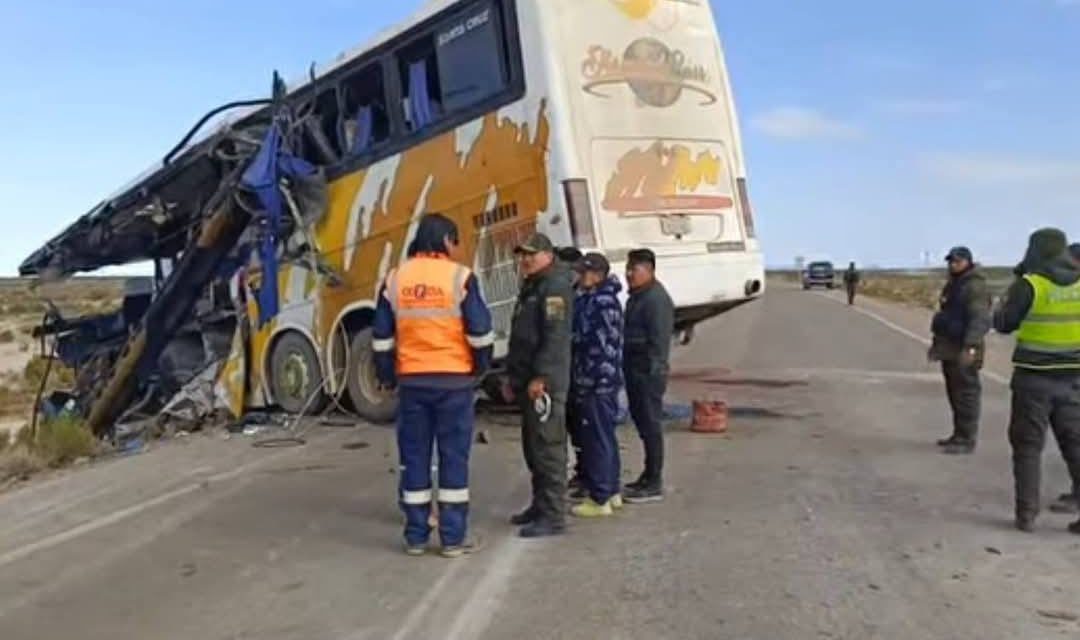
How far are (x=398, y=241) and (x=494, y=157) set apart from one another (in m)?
1.49

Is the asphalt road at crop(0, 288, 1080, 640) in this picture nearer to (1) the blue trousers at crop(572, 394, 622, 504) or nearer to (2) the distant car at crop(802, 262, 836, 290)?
(1) the blue trousers at crop(572, 394, 622, 504)

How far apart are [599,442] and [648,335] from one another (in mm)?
925

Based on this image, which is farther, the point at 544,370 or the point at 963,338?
the point at 963,338

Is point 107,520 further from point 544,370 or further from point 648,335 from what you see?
point 648,335

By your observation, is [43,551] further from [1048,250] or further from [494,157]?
[1048,250]

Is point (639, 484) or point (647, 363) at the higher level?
point (647, 363)

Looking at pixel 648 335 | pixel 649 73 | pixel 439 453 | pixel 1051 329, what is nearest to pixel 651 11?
pixel 649 73

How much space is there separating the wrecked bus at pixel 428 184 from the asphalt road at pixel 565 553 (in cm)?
173

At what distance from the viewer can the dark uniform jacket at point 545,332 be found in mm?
7352

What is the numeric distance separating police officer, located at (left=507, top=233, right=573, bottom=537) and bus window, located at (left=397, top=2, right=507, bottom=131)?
423cm

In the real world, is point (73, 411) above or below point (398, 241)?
below

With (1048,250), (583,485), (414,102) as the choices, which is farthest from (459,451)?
(414,102)

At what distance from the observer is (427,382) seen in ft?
22.8

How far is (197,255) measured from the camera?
14164mm
